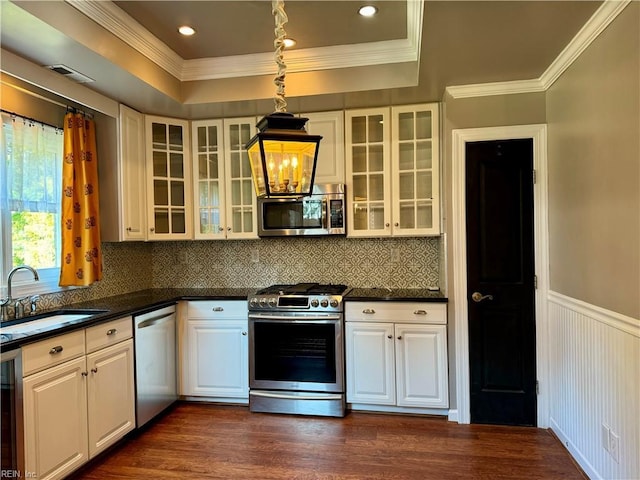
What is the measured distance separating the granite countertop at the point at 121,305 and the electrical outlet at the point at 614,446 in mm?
2556

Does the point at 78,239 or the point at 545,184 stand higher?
the point at 545,184

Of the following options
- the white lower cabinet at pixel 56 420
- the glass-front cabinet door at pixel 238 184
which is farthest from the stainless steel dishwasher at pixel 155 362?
the glass-front cabinet door at pixel 238 184

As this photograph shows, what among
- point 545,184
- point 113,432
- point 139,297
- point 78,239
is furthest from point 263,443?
point 545,184

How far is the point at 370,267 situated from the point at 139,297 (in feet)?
6.64

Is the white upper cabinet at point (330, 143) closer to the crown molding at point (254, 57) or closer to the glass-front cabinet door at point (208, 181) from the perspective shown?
the crown molding at point (254, 57)

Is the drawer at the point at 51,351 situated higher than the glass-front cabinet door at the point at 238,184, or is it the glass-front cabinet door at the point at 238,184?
the glass-front cabinet door at the point at 238,184

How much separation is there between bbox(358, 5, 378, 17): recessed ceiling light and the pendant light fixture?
3.10 feet

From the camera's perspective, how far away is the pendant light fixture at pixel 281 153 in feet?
5.48

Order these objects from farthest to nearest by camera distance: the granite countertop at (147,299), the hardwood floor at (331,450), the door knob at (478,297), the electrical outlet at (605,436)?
the door knob at (478,297)
the hardwood floor at (331,450)
the granite countertop at (147,299)
the electrical outlet at (605,436)

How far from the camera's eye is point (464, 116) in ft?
10.1

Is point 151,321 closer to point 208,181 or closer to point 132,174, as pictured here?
point 132,174

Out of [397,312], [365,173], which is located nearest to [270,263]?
[365,173]

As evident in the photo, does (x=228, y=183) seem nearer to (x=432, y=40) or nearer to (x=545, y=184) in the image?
(x=432, y=40)

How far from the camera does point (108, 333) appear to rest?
268 centimetres
